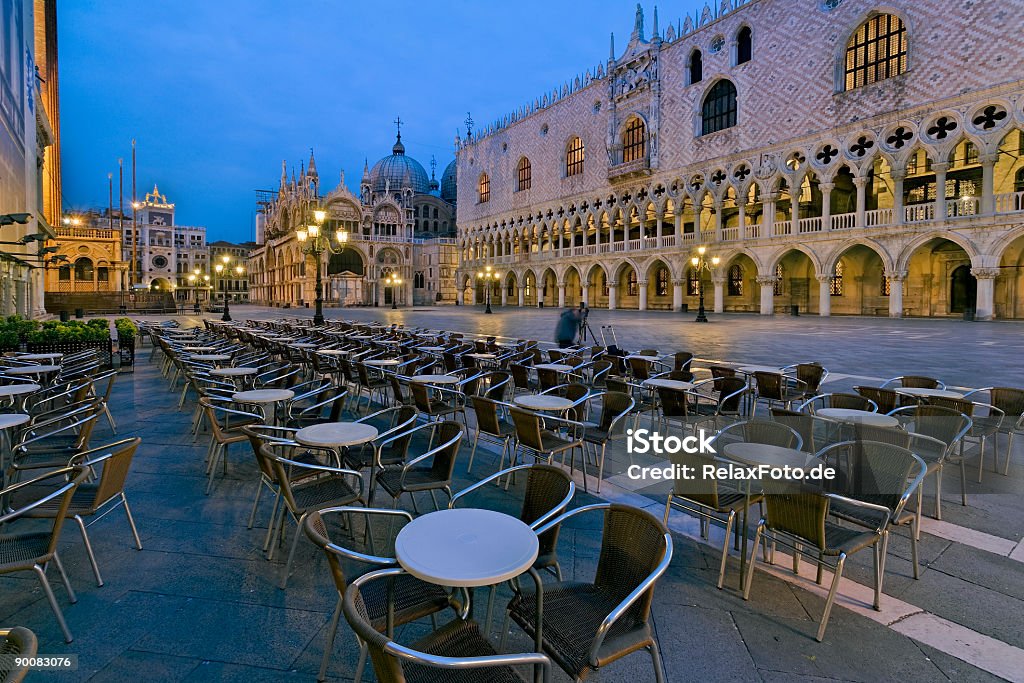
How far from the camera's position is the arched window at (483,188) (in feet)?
177

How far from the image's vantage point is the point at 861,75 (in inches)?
1030

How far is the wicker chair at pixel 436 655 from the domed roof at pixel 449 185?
79078 mm

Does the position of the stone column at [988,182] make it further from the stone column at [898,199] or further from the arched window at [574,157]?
the arched window at [574,157]

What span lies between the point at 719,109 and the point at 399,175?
162 ft


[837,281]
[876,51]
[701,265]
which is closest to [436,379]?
[701,265]

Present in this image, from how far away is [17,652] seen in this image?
5.08ft

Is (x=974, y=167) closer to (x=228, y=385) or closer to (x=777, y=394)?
(x=777, y=394)

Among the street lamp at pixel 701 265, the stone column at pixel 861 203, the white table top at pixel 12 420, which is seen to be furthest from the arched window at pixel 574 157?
the white table top at pixel 12 420

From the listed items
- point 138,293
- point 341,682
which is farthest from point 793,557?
point 138,293

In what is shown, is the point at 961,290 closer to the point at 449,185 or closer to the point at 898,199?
the point at 898,199

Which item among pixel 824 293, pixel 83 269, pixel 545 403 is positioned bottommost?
pixel 545 403

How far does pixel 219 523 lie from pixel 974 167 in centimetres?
3409

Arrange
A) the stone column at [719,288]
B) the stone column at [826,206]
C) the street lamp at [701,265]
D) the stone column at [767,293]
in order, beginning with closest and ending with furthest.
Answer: the street lamp at [701,265]
the stone column at [826,206]
the stone column at [767,293]
the stone column at [719,288]

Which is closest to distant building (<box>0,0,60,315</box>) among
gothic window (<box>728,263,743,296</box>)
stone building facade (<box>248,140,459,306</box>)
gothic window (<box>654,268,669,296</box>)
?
stone building facade (<box>248,140,459,306</box>)
